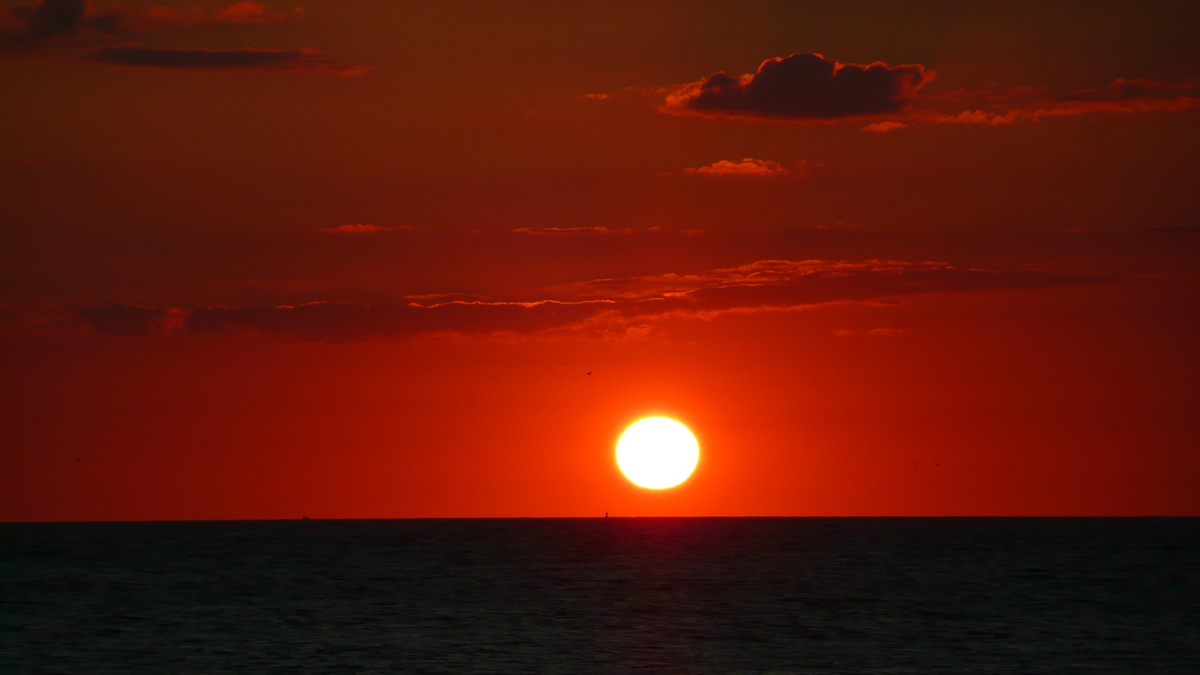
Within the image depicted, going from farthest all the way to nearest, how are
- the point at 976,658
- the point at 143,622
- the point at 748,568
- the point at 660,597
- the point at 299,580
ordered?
1. the point at 748,568
2. the point at 299,580
3. the point at 660,597
4. the point at 143,622
5. the point at 976,658

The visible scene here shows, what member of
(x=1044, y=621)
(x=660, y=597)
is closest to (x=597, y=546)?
(x=660, y=597)

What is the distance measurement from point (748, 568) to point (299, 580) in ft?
122

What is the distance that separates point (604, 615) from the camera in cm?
7125

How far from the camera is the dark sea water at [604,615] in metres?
53.2

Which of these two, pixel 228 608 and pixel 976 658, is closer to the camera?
pixel 976 658

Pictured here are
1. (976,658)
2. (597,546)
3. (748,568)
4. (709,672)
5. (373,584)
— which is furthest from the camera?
(597,546)

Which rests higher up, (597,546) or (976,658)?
(597,546)

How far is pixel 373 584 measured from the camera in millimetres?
96750

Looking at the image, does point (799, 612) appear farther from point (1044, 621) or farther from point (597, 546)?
point (597, 546)

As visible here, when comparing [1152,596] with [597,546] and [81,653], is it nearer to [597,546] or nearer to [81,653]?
[81,653]

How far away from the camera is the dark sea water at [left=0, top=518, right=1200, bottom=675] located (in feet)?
175

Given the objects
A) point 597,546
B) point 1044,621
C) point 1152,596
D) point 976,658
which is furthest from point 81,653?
point 597,546

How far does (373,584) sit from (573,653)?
44.5 metres

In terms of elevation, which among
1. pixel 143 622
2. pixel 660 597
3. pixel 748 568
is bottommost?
pixel 143 622
